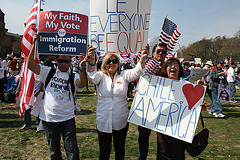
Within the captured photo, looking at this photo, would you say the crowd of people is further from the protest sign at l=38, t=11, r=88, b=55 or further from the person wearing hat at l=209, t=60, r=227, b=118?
the person wearing hat at l=209, t=60, r=227, b=118

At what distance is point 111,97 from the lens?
2842 mm

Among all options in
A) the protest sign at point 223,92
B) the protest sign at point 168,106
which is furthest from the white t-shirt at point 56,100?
the protest sign at point 223,92

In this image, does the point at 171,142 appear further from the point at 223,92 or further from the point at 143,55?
the point at 223,92

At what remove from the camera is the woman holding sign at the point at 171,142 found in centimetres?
264

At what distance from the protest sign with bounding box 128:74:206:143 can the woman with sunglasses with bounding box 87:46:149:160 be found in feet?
0.65

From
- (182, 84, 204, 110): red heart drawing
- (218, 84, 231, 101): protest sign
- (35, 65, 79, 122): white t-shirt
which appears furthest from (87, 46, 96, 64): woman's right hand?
(218, 84, 231, 101): protest sign

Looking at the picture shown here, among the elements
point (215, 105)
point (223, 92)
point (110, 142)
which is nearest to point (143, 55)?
point (110, 142)

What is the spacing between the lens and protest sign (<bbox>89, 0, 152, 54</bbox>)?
2936mm

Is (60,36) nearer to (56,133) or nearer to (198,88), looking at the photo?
(56,133)

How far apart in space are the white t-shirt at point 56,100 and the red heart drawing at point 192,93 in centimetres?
174

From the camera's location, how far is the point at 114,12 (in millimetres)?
2938

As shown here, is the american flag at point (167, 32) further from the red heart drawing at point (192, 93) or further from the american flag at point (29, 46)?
the american flag at point (29, 46)

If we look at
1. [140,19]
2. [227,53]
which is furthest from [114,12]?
[227,53]

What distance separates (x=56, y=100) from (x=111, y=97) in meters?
0.82
